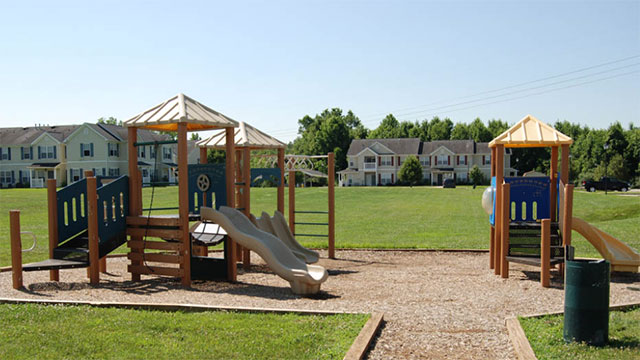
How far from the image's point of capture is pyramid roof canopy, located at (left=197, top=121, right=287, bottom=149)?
12.6 metres

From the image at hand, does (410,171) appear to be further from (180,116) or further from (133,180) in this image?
(180,116)

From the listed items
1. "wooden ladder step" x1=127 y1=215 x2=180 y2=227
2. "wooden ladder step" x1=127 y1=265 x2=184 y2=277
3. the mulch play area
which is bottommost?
the mulch play area

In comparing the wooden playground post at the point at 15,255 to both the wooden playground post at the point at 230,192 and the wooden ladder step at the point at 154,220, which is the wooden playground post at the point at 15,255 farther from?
the wooden playground post at the point at 230,192

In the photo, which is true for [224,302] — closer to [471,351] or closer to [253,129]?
[471,351]

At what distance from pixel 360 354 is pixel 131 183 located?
6.99 metres

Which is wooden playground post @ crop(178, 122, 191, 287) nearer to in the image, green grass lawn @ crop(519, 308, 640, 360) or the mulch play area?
the mulch play area

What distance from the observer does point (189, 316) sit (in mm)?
7109

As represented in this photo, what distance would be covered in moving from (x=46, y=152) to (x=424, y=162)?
57.4 metres

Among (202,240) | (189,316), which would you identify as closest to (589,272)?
(189,316)

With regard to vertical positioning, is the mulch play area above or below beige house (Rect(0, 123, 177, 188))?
below

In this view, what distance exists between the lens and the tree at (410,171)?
78562mm

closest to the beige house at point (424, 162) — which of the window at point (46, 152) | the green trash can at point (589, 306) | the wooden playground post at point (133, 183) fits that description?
the window at point (46, 152)

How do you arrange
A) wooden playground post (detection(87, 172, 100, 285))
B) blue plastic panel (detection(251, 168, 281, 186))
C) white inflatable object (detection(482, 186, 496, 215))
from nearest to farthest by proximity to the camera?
wooden playground post (detection(87, 172, 100, 285)), white inflatable object (detection(482, 186, 496, 215)), blue plastic panel (detection(251, 168, 281, 186))

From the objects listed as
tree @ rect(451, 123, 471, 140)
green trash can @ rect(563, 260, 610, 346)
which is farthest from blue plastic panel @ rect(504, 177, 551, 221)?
tree @ rect(451, 123, 471, 140)
